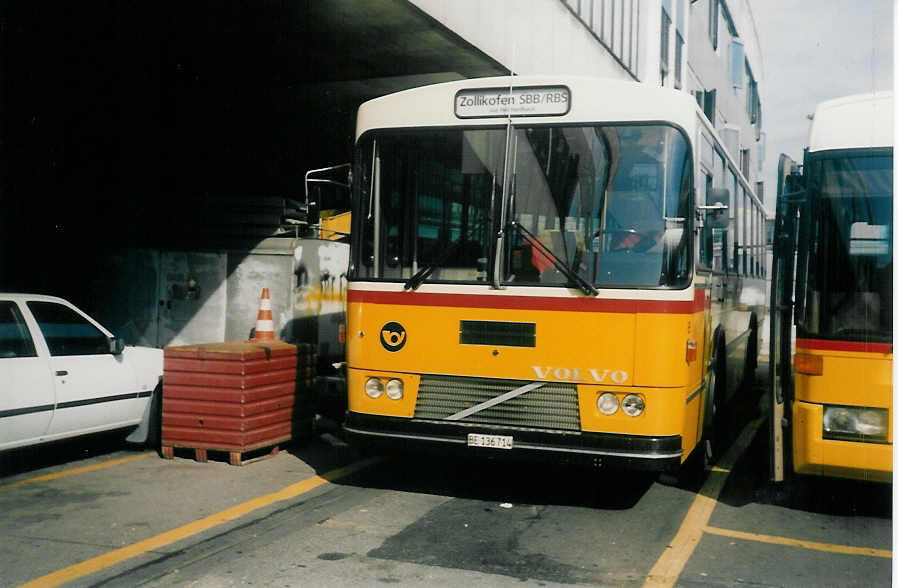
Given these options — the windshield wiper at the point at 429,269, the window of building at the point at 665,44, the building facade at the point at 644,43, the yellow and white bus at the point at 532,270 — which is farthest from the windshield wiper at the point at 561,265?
the window of building at the point at 665,44

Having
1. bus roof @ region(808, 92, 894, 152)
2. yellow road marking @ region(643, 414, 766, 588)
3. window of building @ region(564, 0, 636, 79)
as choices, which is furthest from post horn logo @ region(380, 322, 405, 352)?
window of building @ region(564, 0, 636, 79)

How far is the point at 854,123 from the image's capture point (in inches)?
251

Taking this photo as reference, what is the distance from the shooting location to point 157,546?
5.79 meters

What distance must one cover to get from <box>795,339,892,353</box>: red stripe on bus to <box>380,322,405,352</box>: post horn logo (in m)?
2.83

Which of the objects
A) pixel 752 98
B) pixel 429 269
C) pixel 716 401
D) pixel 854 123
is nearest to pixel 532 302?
pixel 429 269

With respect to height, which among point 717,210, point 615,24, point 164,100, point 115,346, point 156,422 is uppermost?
point 615,24

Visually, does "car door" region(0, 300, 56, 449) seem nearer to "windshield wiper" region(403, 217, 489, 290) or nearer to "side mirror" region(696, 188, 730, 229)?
"windshield wiper" region(403, 217, 489, 290)

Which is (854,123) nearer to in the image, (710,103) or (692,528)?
(692,528)

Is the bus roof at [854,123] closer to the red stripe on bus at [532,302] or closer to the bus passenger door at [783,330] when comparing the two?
the bus passenger door at [783,330]

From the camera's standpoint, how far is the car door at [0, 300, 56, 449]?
727cm

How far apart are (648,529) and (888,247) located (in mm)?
2485

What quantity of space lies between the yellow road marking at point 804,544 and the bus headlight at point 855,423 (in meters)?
0.70

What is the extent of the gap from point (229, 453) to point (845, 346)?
5.18 meters

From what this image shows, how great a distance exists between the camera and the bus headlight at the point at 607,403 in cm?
639
